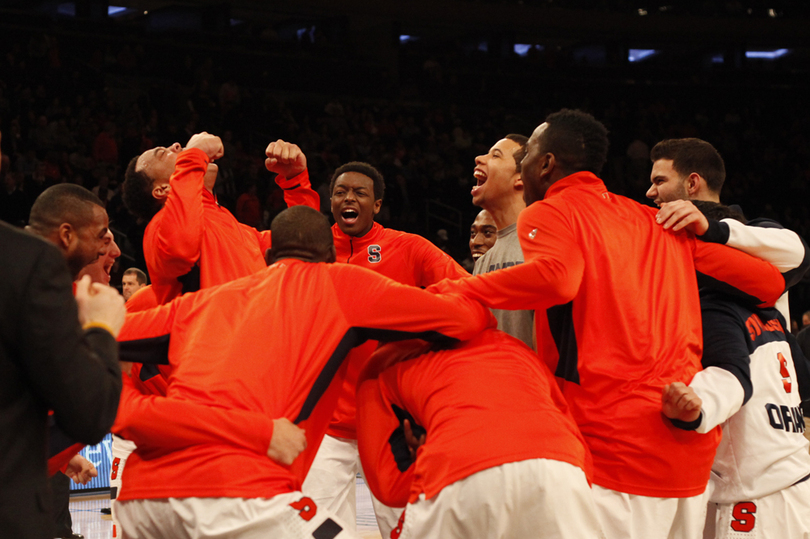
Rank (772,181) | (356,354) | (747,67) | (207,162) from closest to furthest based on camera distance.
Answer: (356,354)
(207,162)
(772,181)
(747,67)

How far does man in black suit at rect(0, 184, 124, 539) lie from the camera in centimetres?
181

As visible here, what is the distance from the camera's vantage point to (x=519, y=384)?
2758mm

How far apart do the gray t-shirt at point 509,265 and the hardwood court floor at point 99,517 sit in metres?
3.22

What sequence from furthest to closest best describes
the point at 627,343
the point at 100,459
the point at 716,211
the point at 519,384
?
1. the point at 100,459
2. the point at 716,211
3. the point at 627,343
4. the point at 519,384

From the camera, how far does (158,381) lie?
14.6ft

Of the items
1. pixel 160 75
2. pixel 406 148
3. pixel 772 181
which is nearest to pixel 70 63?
pixel 160 75

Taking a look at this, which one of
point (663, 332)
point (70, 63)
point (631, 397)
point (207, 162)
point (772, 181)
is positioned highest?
point (70, 63)

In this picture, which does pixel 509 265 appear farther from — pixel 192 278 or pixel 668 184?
pixel 192 278

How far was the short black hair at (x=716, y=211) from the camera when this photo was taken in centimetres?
365

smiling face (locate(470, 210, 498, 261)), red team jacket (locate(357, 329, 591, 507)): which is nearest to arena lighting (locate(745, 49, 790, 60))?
smiling face (locate(470, 210, 498, 261))

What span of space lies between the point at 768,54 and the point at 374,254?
23.0 m

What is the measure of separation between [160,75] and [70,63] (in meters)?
1.63

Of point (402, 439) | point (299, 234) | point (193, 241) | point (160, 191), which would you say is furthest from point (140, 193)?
point (402, 439)

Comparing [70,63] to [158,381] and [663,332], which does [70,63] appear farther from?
[663,332]
